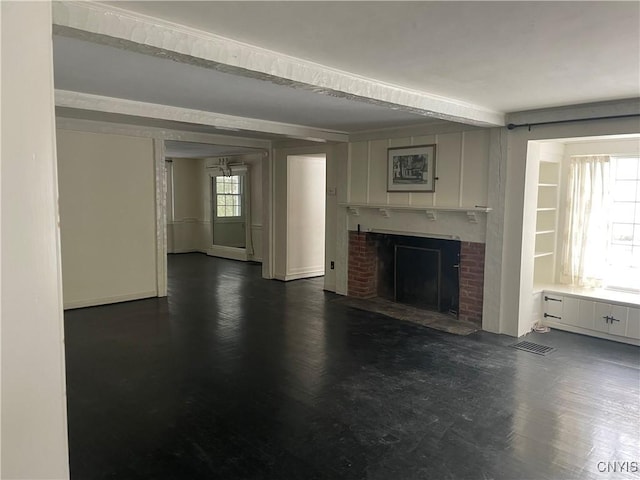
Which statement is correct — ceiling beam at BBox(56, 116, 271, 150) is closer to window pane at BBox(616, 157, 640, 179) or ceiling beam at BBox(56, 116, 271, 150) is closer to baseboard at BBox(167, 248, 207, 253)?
baseboard at BBox(167, 248, 207, 253)

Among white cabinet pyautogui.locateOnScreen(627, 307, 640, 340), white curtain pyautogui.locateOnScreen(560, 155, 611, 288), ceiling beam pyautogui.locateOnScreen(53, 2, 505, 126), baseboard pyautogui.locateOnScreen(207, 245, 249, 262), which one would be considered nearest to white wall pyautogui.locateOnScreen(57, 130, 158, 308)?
baseboard pyautogui.locateOnScreen(207, 245, 249, 262)

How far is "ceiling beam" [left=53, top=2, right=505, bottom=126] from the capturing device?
2191 millimetres

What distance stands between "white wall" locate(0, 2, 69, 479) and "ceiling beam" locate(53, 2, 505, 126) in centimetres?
204

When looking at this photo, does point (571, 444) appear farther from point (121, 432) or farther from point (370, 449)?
point (121, 432)

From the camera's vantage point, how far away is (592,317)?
5.21 metres

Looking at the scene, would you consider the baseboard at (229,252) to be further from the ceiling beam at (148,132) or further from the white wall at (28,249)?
the white wall at (28,249)

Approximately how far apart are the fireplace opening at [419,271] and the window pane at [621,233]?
5.92 ft

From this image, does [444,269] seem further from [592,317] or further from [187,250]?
[187,250]

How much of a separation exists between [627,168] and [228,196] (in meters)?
8.10

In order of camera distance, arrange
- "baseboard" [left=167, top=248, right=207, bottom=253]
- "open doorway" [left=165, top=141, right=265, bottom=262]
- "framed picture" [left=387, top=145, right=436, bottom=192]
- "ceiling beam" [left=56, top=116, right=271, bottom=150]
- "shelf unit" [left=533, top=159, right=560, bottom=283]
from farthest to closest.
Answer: "baseboard" [left=167, top=248, right=207, bottom=253]
"open doorway" [left=165, top=141, right=265, bottom=262]
"ceiling beam" [left=56, top=116, right=271, bottom=150]
"framed picture" [left=387, top=145, right=436, bottom=192]
"shelf unit" [left=533, top=159, right=560, bottom=283]

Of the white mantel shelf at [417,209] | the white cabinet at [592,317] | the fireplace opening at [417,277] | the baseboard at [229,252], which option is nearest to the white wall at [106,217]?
the white mantel shelf at [417,209]

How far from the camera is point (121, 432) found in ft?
10.2

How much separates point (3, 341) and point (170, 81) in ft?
12.2

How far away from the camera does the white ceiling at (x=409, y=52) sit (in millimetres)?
2252
